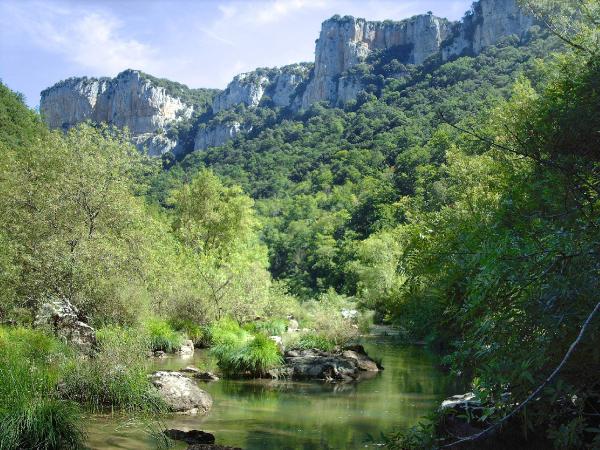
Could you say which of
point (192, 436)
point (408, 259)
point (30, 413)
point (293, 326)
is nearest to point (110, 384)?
point (192, 436)

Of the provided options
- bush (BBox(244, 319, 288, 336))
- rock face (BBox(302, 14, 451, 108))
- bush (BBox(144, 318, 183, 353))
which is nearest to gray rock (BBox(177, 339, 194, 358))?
bush (BBox(144, 318, 183, 353))

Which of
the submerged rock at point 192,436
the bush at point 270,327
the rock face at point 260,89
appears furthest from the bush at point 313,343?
the rock face at point 260,89

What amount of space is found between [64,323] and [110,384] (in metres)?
5.55

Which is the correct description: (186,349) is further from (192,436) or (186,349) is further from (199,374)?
(192,436)

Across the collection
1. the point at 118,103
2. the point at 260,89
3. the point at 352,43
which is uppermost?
the point at 352,43

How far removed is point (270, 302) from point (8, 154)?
1467cm

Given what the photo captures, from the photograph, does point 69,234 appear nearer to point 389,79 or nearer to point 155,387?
point 155,387

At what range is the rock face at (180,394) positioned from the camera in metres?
11.1

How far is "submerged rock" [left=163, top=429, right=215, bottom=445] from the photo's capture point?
8.77 m

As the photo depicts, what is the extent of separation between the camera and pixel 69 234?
16625mm

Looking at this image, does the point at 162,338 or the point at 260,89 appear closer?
the point at 162,338

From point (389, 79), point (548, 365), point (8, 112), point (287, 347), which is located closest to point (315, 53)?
point (389, 79)

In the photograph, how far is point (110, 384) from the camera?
10.2m

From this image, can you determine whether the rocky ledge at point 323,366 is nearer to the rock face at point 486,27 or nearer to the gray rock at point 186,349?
the gray rock at point 186,349
